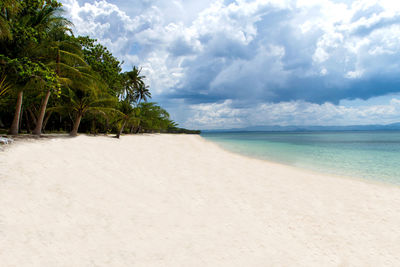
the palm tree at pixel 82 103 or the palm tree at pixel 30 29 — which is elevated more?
the palm tree at pixel 30 29

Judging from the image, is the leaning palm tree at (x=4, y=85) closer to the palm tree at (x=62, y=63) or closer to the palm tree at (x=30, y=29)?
the palm tree at (x=30, y=29)

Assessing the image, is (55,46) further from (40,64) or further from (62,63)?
(40,64)

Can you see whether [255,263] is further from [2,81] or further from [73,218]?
[2,81]

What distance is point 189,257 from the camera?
282 centimetres

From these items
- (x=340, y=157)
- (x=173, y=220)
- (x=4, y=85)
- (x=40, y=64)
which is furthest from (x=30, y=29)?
(x=340, y=157)

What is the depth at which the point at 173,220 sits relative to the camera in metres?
3.87

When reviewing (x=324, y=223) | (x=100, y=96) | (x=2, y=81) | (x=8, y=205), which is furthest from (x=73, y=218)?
(x=100, y=96)

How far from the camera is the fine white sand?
2.78m

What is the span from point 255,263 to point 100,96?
737 inches

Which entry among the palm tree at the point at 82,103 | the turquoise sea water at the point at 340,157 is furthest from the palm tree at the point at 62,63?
the turquoise sea water at the point at 340,157

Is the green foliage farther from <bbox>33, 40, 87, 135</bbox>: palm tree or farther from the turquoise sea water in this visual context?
the turquoise sea water

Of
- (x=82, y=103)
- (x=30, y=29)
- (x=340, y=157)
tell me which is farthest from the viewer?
(x=340, y=157)

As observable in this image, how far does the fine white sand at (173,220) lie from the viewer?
2.78 metres

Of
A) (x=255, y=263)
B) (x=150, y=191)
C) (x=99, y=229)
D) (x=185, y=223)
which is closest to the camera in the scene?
(x=255, y=263)
